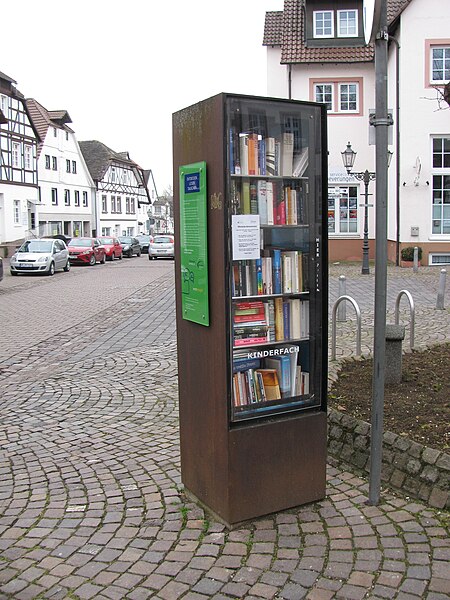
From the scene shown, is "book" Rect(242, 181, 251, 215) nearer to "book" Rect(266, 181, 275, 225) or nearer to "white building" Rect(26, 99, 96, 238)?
"book" Rect(266, 181, 275, 225)

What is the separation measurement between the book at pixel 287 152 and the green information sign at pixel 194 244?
0.56 metres

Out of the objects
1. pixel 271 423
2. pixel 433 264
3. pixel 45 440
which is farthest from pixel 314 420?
pixel 433 264

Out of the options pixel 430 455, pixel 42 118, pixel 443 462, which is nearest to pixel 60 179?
pixel 42 118

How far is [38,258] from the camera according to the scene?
29688 millimetres

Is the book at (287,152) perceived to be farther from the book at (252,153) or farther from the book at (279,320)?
the book at (279,320)

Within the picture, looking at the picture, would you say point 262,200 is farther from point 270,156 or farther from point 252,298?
point 252,298

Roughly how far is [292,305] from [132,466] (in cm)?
199

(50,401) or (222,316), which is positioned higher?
(222,316)

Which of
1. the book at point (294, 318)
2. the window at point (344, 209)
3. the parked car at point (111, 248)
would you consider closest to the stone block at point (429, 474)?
the book at point (294, 318)

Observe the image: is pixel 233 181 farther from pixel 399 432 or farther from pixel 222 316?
pixel 399 432

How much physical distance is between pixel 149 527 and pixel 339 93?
2882 centimetres

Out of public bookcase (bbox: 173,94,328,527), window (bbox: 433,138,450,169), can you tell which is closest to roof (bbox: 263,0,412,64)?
window (bbox: 433,138,450,169)

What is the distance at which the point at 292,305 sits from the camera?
4.40 meters

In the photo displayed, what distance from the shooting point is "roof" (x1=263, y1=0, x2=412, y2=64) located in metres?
29.6
